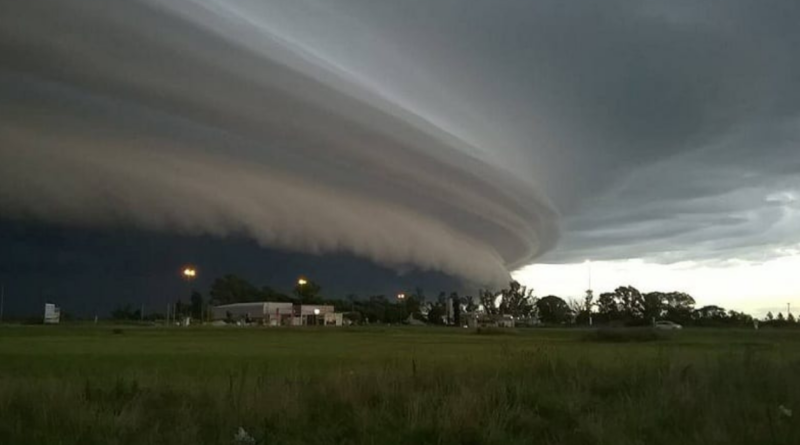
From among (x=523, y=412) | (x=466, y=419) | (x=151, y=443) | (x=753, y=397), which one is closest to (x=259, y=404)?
(x=151, y=443)

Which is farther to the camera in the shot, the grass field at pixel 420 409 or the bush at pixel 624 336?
the bush at pixel 624 336

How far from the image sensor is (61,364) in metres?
33.1

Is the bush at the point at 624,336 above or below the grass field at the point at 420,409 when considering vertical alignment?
above

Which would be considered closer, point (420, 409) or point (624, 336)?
point (420, 409)

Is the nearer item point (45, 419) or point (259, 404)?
point (45, 419)

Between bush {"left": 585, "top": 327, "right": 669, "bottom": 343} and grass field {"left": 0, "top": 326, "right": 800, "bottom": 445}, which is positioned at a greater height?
bush {"left": 585, "top": 327, "right": 669, "bottom": 343}

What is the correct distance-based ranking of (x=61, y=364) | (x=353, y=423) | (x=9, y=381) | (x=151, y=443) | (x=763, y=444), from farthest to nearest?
(x=61, y=364)
(x=9, y=381)
(x=353, y=423)
(x=763, y=444)
(x=151, y=443)

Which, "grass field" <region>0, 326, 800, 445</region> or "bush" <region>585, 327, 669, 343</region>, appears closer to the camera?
"grass field" <region>0, 326, 800, 445</region>

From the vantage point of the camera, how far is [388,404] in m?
14.4

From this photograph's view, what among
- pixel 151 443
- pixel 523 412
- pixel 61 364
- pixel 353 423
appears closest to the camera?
pixel 151 443

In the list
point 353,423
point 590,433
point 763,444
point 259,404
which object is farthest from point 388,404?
point 763,444

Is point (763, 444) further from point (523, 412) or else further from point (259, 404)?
point (259, 404)

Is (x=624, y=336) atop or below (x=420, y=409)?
atop

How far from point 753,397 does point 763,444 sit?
414 centimetres
